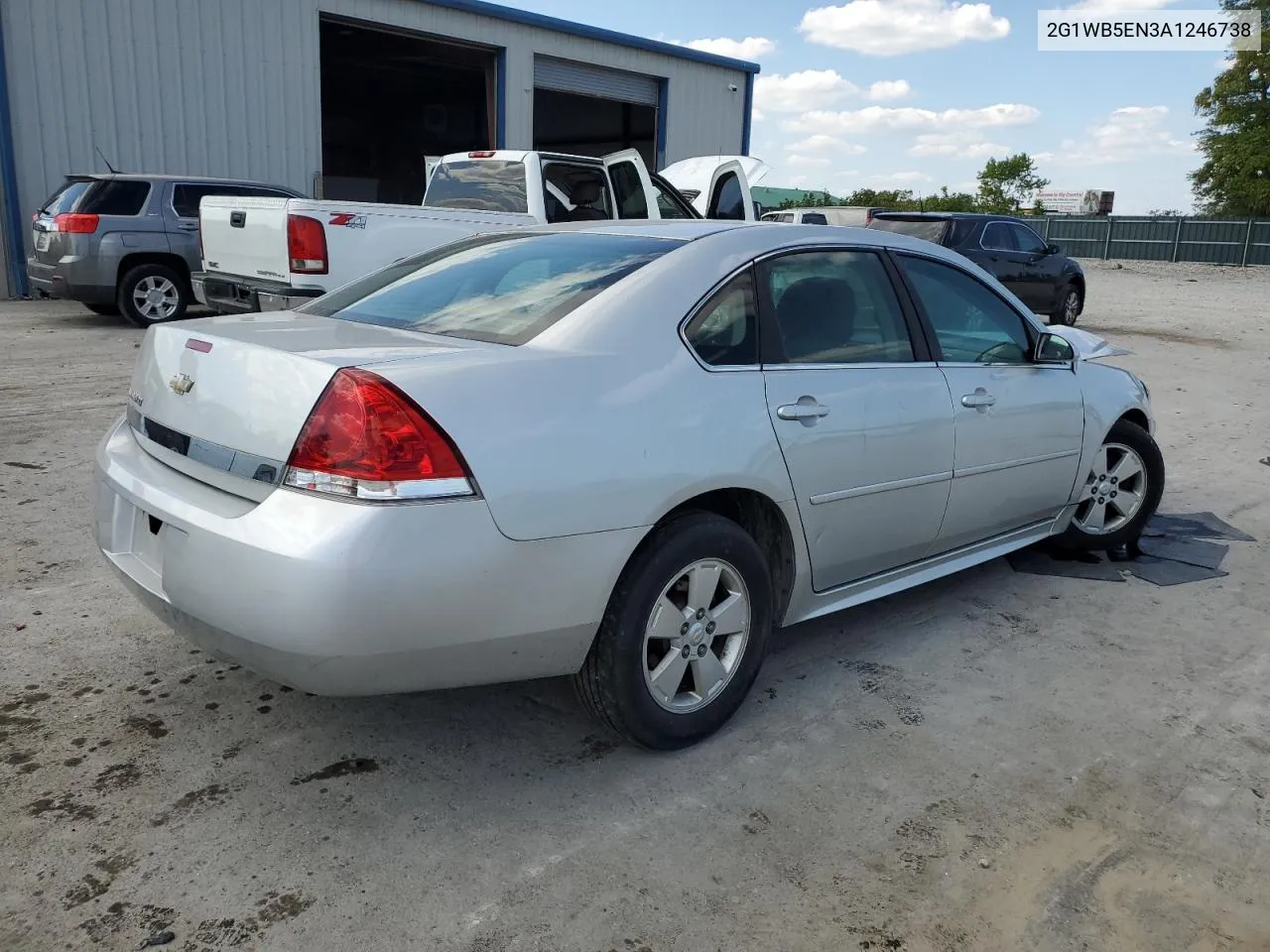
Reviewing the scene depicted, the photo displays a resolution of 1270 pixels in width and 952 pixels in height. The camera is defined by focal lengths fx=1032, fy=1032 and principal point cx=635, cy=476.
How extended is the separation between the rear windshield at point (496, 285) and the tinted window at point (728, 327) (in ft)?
0.81

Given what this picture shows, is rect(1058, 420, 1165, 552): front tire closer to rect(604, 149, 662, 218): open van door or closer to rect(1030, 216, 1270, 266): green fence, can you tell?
rect(604, 149, 662, 218): open van door

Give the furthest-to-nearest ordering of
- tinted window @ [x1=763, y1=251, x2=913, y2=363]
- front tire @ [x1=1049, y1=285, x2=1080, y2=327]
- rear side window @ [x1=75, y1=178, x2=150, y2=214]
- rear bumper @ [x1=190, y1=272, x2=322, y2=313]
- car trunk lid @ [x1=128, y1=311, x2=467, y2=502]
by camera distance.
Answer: front tire @ [x1=1049, y1=285, x2=1080, y2=327] → rear side window @ [x1=75, y1=178, x2=150, y2=214] → rear bumper @ [x1=190, y1=272, x2=322, y2=313] → tinted window @ [x1=763, y1=251, x2=913, y2=363] → car trunk lid @ [x1=128, y1=311, x2=467, y2=502]

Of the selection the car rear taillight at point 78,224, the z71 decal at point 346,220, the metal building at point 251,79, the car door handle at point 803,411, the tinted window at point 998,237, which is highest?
the metal building at point 251,79

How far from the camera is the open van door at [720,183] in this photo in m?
12.8

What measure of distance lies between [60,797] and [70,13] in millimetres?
14984

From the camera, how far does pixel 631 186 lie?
1050cm

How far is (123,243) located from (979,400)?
10553mm

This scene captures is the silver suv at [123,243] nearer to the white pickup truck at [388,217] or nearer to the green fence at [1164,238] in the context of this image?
the white pickup truck at [388,217]

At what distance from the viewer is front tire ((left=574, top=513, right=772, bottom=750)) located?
2.84 metres

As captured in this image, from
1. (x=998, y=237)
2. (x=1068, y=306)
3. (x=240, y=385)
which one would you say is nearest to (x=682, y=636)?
(x=240, y=385)

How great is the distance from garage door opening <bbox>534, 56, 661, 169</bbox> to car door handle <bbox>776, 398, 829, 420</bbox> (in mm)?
17963

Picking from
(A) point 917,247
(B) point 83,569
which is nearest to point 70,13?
(B) point 83,569

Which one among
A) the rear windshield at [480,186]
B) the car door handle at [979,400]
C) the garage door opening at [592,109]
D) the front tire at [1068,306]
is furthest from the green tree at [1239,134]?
the car door handle at [979,400]

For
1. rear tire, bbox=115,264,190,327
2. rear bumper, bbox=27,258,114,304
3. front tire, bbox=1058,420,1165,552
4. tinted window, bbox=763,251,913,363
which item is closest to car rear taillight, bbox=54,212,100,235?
rear bumper, bbox=27,258,114,304
